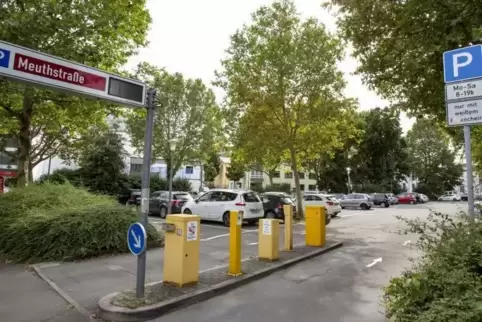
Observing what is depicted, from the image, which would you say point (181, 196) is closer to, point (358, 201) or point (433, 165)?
point (358, 201)

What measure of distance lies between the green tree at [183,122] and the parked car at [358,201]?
14033 mm

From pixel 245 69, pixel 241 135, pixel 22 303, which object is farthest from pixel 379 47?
pixel 22 303

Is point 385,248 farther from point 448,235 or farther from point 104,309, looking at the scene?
point 104,309

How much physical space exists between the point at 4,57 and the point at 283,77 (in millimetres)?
16340

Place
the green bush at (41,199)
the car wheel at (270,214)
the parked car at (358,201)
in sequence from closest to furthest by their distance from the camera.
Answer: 1. the green bush at (41,199)
2. the car wheel at (270,214)
3. the parked car at (358,201)

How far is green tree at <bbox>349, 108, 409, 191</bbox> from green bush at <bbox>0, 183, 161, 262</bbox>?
157ft

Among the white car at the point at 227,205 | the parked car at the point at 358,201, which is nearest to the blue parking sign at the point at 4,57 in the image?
the white car at the point at 227,205

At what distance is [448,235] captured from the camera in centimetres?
479

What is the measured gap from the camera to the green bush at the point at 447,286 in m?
3.34

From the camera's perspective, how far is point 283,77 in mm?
19234

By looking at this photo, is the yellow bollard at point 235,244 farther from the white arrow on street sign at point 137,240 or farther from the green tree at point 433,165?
the green tree at point 433,165

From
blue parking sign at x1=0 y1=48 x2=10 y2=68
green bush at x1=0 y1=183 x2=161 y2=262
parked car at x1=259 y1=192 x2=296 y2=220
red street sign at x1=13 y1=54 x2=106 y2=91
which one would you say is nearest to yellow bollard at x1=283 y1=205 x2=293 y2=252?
green bush at x1=0 y1=183 x2=161 y2=262

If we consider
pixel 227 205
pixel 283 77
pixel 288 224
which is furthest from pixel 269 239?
pixel 283 77

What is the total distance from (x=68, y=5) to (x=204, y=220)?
34.2 ft
